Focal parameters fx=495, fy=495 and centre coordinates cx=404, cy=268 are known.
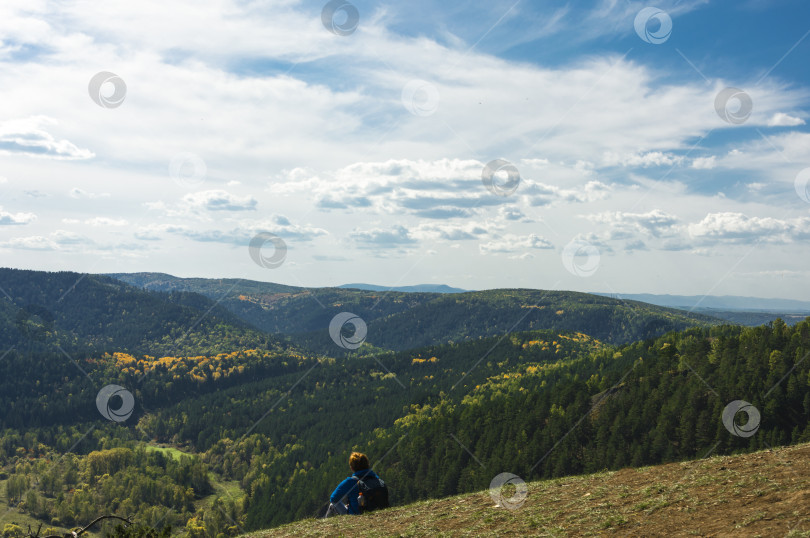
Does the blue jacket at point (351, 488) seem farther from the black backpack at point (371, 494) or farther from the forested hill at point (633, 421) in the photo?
the forested hill at point (633, 421)

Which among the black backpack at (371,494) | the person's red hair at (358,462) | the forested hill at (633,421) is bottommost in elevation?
the forested hill at (633,421)

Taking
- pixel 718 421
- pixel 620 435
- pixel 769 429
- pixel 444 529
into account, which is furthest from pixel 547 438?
pixel 444 529

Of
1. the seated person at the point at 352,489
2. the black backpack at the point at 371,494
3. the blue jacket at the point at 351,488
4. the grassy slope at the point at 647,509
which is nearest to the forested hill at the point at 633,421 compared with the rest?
the grassy slope at the point at 647,509

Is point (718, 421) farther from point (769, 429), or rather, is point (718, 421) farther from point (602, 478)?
point (602, 478)

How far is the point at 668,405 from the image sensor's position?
132m

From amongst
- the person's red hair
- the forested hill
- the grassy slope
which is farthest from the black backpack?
the forested hill

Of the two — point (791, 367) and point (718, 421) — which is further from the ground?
point (791, 367)

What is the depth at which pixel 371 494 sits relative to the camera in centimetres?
2739

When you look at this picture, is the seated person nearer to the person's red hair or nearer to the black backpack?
the person's red hair

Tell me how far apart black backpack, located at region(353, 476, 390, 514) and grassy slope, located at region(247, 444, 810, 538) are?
66 centimetres

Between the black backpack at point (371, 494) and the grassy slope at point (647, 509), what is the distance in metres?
0.66

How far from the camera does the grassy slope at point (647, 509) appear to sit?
17.6m

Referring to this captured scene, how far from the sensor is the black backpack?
2673 centimetres

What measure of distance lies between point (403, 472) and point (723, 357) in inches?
4401
